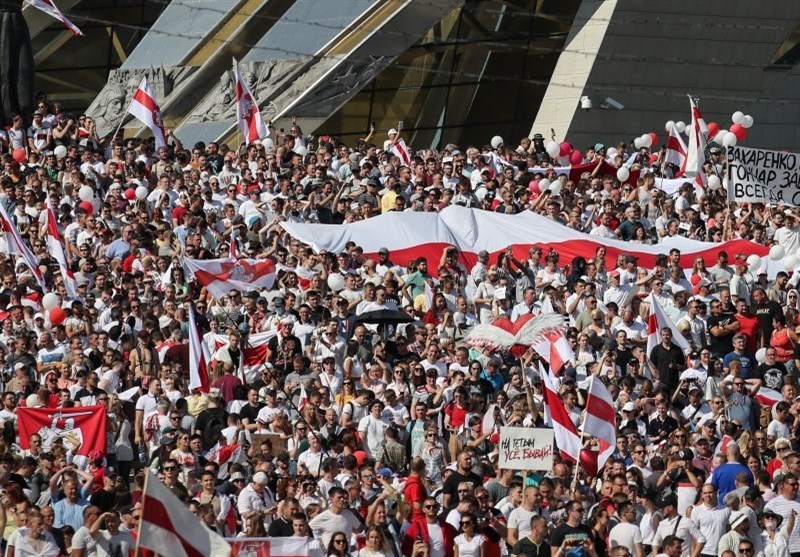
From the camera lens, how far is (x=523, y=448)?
1883 centimetres

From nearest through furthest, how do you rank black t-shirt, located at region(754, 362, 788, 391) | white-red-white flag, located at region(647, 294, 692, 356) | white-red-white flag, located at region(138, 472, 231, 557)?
1. white-red-white flag, located at region(138, 472, 231, 557)
2. black t-shirt, located at region(754, 362, 788, 391)
3. white-red-white flag, located at region(647, 294, 692, 356)

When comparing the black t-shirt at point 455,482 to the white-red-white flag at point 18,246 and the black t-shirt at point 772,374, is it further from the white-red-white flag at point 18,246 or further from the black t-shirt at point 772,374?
the white-red-white flag at point 18,246

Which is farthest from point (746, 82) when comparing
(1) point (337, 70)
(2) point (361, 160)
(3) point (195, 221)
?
(3) point (195, 221)

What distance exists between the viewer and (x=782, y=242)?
25406 mm

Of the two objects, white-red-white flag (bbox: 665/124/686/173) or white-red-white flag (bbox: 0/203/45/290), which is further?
white-red-white flag (bbox: 665/124/686/173)

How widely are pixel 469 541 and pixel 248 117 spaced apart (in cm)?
1410

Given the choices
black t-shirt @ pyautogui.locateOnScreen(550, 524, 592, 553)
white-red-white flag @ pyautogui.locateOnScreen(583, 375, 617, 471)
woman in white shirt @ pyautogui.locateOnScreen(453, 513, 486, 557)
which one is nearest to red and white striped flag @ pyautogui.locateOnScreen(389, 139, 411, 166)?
white-red-white flag @ pyautogui.locateOnScreen(583, 375, 617, 471)

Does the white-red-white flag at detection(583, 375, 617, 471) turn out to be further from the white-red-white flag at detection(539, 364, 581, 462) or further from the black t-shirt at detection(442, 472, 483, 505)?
the black t-shirt at detection(442, 472, 483, 505)

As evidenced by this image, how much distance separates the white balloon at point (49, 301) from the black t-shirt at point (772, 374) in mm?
7061


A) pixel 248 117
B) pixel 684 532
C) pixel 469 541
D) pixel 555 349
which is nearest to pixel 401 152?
pixel 248 117

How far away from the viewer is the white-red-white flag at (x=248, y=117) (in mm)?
30359

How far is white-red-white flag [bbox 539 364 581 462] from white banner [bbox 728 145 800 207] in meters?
5.58

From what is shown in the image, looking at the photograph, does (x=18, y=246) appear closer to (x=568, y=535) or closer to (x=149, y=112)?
(x=149, y=112)

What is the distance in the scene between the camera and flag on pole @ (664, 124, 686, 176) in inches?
1179
